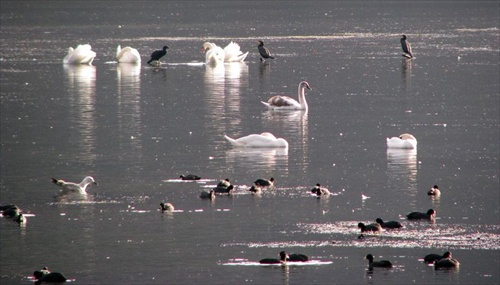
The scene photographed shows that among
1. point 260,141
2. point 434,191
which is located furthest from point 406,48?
point 434,191

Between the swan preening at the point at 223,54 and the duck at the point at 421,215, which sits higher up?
the swan preening at the point at 223,54

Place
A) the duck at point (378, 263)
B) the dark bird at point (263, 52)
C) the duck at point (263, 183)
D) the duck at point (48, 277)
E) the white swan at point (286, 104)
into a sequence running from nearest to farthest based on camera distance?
the duck at point (48, 277) → the duck at point (378, 263) → the duck at point (263, 183) → the white swan at point (286, 104) → the dark bird at point (263, 52)

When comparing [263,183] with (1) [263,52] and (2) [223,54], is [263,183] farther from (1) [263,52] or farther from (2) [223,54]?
(1) [263,52]

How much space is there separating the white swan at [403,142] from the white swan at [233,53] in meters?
24.4

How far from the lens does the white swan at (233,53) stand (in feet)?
164

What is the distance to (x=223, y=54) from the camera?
49500 mm

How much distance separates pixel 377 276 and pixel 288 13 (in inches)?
3515

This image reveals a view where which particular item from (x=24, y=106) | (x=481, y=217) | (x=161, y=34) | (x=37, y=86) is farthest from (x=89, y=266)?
(x=161, y=34)

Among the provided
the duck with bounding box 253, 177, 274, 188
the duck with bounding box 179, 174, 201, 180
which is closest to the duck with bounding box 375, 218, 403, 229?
the duck with bounding box 253, 177, 274, 188

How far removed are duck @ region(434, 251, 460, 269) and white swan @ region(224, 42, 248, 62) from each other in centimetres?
3407

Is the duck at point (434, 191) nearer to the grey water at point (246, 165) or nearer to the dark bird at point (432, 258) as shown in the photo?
the grey water at point (246, 165)

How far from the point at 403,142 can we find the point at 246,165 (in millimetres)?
3659

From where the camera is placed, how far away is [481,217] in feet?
62.6

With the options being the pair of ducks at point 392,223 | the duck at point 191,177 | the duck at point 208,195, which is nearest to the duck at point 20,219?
the duck at point 208,195
